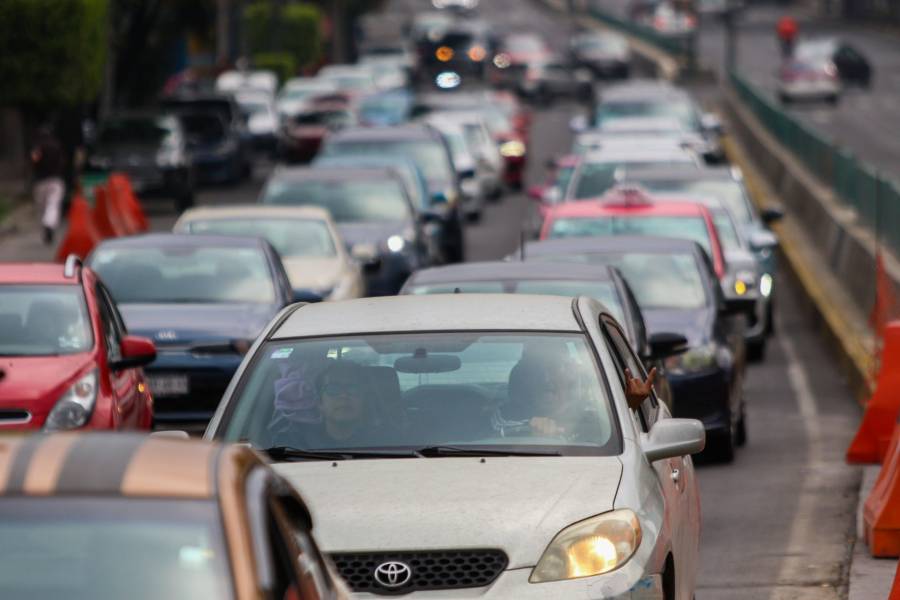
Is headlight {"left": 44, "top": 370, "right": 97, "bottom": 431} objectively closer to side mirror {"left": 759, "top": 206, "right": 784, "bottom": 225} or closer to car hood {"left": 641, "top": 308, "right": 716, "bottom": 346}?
car hood {"left": 641, "top": 308, "right": 716, "bottom": 346}

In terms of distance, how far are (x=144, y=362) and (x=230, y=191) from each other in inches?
1318

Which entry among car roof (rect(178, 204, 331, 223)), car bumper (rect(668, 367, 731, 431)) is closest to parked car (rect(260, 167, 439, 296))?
car roof (rect(178, 204, 331, 223))

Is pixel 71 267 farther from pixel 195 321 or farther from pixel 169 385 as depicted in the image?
pixel 195 321

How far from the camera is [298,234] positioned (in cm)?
1931

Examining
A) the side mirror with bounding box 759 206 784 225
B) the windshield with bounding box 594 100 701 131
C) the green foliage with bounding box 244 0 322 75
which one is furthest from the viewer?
the green foliage with bounding box 244 0 322 75

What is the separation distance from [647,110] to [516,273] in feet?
95.0

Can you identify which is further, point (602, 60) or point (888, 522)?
point (602, 60)

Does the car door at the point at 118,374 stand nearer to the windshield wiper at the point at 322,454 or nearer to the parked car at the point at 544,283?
the parked car at the point at 544,283

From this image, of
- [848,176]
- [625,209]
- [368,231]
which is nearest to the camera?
[625,209]

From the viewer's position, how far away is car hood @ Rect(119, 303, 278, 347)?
47.3 feet

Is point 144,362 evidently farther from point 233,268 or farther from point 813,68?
point 813,68

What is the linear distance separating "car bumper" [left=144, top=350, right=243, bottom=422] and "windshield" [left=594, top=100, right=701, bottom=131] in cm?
2617

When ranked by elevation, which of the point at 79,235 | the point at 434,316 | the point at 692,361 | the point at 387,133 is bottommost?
the point at 387,133

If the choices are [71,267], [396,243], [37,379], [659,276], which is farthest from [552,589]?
[396,243]
